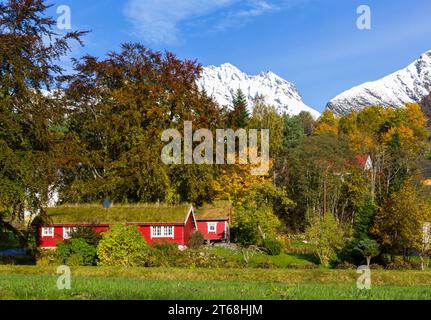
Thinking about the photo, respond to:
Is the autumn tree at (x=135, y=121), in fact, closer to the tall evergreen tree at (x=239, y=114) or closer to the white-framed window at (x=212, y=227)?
the white-framed window at (x=212, y=227)

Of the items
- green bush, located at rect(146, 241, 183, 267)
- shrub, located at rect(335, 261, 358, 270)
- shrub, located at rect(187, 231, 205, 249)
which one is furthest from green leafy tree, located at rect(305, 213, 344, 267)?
green bush, located at rect(146, 241, 183, 267)

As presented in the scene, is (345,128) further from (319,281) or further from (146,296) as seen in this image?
(146,296)

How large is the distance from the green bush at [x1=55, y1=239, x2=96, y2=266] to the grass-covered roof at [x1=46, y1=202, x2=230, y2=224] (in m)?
9.18

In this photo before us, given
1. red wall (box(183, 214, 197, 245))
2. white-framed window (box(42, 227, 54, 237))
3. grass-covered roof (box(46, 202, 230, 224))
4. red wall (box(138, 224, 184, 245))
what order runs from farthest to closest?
white-framed window (box(42, 227, 54, 237)) < red wall (box(183, 214, 197, 245)) < red wall (box(138, 224, 184, 245)) < grass-covered roof (box(46, 202, 230, 224))

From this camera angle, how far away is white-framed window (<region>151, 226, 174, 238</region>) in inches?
1706

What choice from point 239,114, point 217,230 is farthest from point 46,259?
point 239,114

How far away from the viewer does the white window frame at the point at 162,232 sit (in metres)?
43.3

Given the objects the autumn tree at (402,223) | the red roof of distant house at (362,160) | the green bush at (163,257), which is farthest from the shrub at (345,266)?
the red roof of distant house at (362,160)

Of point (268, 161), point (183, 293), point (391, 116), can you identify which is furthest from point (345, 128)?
point (183, 293)

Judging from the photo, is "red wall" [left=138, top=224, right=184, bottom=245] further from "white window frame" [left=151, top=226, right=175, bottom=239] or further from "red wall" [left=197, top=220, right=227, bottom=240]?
"red wall" [left=197, top=220, right=227, bottom=240]

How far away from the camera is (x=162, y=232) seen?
43.5m

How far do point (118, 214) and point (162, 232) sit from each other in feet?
13.2

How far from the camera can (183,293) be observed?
11273mm

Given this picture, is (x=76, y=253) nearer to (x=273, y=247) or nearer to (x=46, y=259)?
(x=46, y=259)
